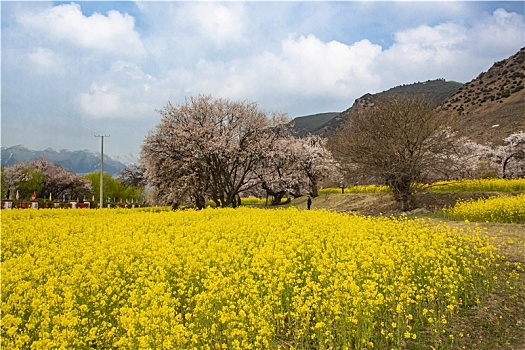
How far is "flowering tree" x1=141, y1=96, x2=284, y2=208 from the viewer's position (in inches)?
1128

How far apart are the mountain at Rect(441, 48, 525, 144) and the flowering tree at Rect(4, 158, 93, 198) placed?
209 ft

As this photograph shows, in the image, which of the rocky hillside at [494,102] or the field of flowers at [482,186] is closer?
the field of flowers at [482,186]

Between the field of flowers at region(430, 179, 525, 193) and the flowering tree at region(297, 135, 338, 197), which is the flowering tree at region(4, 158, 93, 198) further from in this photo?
the field of flowers at region(430, 179, 525, 193)

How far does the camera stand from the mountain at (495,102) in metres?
53.9

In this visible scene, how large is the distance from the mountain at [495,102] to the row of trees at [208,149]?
92.2ft

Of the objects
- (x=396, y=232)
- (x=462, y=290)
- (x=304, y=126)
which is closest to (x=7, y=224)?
(x=396, y=232)

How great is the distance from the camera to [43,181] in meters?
71.1

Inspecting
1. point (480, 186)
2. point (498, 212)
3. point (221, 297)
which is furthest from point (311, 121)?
point (221, 297)

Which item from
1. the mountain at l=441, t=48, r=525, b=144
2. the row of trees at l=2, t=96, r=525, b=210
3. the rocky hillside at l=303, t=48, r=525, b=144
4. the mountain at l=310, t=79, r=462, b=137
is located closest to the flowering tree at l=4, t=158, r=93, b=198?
the row of trees at l=2, t=96, r=525, b=210

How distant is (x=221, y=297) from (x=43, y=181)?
76.4 m

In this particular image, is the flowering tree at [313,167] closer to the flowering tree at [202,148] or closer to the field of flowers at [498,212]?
the flowering tree at [202,148]

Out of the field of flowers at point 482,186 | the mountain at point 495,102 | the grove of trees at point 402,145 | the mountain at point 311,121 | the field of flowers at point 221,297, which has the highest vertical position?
the mountain at point 311,121

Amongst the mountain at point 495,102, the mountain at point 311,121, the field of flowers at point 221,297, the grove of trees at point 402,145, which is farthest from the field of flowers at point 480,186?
the mountain at point 311,121

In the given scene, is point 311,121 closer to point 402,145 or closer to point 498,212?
point 402,145
